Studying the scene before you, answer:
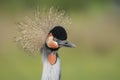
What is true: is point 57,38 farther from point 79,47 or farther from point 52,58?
point 79,47

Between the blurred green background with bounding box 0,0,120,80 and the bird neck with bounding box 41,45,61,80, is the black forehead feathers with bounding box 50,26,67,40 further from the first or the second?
the blurred green background with bounding box 0,0,120,80

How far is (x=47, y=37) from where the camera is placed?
4.88 meters

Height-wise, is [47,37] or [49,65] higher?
[47,37]

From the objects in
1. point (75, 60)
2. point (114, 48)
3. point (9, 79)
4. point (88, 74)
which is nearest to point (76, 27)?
point (114, 48)

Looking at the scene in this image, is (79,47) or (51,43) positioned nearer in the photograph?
(51,43)

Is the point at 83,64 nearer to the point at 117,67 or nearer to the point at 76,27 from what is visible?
the point at 117,67

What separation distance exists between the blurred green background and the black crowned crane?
2443 mm

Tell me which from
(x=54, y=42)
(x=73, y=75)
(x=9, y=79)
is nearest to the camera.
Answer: (x=54, y=42)

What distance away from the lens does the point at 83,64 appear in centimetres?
1023

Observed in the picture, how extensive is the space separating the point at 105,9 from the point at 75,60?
4.50m

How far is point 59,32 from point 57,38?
44 mm

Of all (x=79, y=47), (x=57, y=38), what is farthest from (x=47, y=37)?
(x=79, y=47)

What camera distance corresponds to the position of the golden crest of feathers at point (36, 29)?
4.93 m

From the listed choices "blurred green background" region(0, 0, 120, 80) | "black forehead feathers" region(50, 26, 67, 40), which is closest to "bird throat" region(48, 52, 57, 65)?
"black forehead feathers" region(50, 26, 67, 40)
